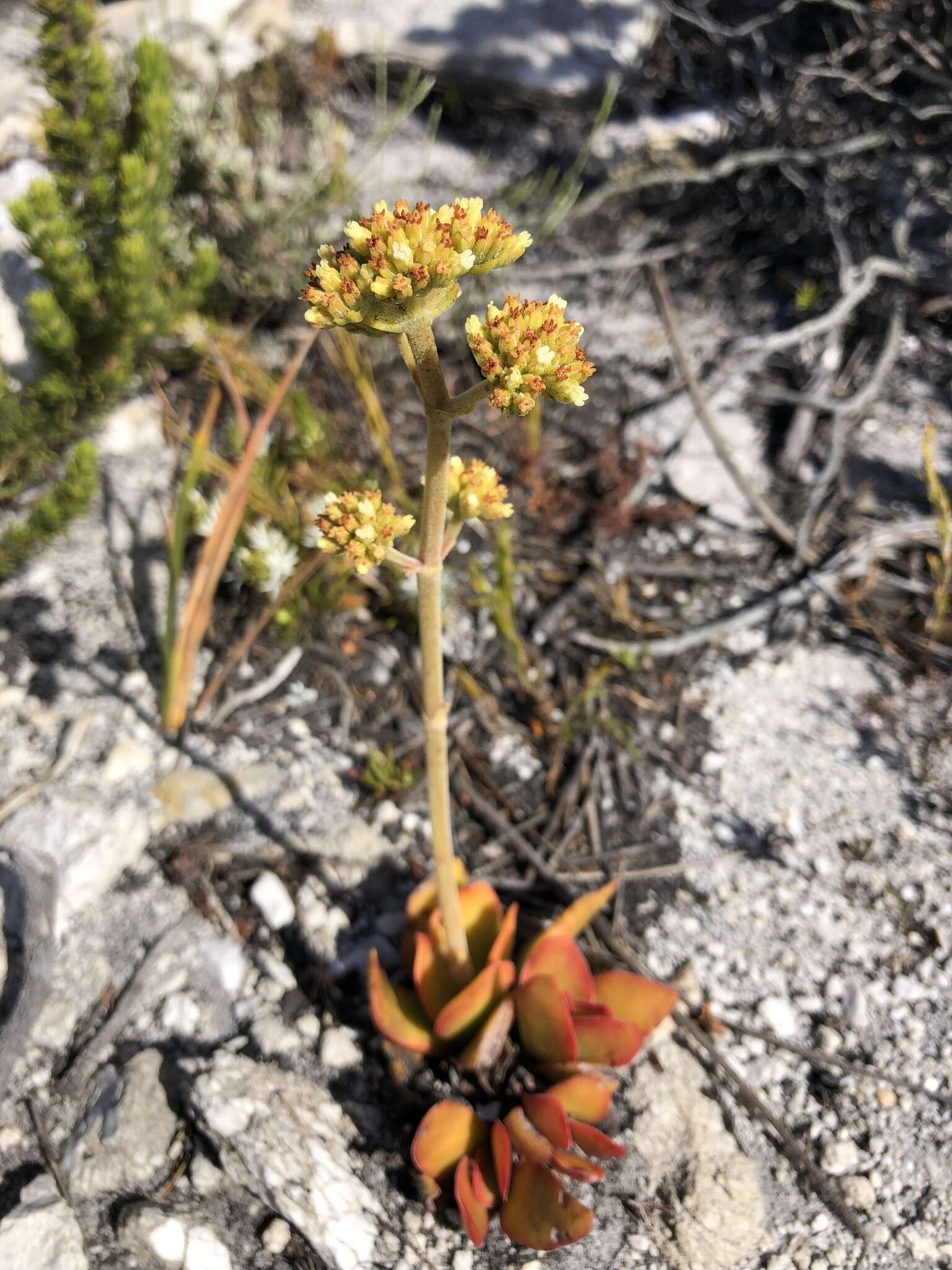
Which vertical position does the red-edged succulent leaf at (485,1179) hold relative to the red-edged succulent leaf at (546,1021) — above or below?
below

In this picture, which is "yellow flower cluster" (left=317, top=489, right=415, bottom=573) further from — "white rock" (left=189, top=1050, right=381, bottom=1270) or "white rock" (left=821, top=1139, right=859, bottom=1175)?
"white rock" (left=821, top=1139, right=859, bottom=1175)

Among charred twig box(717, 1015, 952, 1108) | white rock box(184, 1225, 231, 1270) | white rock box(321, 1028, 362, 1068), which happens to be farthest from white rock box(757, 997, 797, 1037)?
white rock box(184, 1225, 231, 1270)

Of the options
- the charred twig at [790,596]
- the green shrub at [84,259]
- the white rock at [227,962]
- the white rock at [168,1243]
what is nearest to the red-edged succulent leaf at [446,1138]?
the white rock at [168,1243]

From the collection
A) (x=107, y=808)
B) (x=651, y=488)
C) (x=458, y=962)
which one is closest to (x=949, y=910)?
(x=458, y=962)

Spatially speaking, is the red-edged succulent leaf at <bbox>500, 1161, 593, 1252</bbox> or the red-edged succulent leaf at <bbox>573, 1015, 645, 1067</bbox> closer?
the red-edged succulent leaf at <bbox>500, 1161, 593, 1252</bbox>

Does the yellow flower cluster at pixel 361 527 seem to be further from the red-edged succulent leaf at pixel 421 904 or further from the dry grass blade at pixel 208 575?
the dry grass blade at pixel 208 575

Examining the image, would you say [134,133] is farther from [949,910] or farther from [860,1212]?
[860,1212]

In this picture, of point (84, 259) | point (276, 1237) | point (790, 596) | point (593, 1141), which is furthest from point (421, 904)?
point (84, 259)
